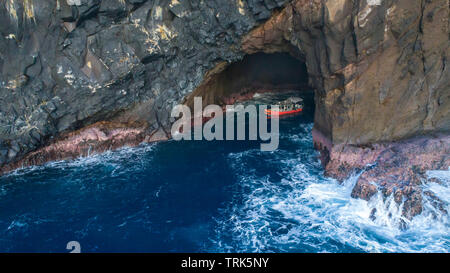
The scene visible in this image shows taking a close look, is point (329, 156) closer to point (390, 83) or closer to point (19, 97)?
point (390, 83)

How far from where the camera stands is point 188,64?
4091 centimetres

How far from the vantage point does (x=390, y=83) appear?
2986 cm

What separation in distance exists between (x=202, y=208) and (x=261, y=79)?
36.7m

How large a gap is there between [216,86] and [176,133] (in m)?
10.6

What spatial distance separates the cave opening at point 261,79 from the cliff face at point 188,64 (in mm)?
8822

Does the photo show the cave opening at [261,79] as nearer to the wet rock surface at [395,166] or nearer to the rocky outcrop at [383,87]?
the rocky outcrop at [383,87]

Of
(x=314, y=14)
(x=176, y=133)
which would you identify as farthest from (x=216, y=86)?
(x=314, y=14)

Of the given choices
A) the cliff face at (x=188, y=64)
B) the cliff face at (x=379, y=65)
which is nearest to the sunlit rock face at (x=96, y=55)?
the cliff face at (x=188, y=64)

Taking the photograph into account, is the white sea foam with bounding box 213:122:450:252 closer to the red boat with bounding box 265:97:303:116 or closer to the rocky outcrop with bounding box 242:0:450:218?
the rocky outcrop with bounding box 242:0:450:218

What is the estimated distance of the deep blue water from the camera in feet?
77.2

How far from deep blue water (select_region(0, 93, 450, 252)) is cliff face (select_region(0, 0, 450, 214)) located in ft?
12.3

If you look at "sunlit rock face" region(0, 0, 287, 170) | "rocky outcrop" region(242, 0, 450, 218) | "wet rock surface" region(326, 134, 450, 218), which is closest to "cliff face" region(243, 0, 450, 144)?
"rocky outcrop" region(242, 0, 450, 218)

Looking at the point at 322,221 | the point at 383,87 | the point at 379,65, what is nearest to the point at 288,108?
the point at 383,87

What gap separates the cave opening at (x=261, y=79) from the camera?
52.2 m
